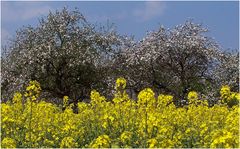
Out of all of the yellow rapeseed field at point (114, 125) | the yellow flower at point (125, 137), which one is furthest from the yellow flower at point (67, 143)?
the yellow flower at point (125, 137)

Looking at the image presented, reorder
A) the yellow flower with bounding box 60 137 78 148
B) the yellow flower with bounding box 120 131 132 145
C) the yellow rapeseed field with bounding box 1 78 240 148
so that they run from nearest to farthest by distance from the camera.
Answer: the yellow flower with bounding box 60 137 78 148, the yellow flower with bounding box 120 131 132 145, the yellow rapeseed field with bounding box 1 78 240 148

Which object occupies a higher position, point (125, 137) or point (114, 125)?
point (114, 125)

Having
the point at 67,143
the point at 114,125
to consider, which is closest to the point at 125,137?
the point at 67,143

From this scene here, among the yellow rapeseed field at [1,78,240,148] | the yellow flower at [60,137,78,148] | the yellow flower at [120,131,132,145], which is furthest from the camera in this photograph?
the yellow rapeseed field at [1,78,240,148]

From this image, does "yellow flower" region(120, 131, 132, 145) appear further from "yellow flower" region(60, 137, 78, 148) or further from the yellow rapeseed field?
"yellow flower" region(60, 137, 78, 148)

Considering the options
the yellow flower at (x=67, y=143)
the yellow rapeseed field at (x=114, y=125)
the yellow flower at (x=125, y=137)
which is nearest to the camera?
the yellow flower at (x=67, y=143)

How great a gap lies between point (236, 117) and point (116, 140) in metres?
1.95

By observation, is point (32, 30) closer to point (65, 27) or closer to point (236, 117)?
point (65, 27)

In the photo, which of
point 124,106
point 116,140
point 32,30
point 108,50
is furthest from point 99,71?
point 116,140

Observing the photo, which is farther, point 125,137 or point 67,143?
point 125,137

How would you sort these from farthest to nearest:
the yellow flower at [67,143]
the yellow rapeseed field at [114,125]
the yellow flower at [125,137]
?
the yellow rapeseed field at [114,125]
the yellow flower at [125,137]
the yellow flower at [67,143]

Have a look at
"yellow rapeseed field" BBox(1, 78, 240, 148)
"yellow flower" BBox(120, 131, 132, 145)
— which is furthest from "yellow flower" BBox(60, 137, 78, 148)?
"yellow flower" BBox(120, 131, 132, 145)

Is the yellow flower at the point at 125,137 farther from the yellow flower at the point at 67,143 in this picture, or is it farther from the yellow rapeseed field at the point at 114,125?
the yellow flower at the point at 67,143

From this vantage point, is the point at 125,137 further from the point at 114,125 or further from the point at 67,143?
the point at 114,125
